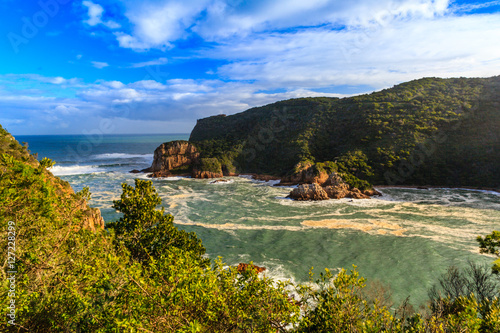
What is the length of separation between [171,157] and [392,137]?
75272 millimetres

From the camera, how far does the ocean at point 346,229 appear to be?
28672 millimetres

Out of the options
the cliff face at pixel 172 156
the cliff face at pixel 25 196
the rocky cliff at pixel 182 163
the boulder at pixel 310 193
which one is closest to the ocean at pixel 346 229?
the boulder at pixel 310 193

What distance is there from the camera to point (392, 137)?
7794cm

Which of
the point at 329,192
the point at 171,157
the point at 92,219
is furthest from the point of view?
the point at 171,157

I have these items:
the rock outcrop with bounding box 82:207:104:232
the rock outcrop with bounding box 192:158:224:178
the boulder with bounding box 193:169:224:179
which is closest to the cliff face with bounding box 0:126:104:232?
the rock outcrop with bounding box 82:207:104:232

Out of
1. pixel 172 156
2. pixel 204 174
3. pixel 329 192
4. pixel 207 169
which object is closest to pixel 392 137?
pixel 329 192

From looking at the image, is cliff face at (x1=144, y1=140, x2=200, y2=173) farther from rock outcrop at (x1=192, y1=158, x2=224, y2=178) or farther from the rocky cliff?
rock outcrop at (x1=192, y1=158, x2=224, y2=178)

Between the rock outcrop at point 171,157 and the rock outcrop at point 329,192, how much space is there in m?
50.9

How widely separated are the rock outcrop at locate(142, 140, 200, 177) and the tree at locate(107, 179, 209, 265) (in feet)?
244

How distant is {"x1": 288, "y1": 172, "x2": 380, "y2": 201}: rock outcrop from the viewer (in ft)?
189

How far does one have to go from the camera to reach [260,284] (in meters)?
9.33

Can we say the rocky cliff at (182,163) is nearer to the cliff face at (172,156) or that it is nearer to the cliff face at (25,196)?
the cliff face at (172,156)

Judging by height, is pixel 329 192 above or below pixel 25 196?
below

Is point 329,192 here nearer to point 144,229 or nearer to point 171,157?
point 144,229
